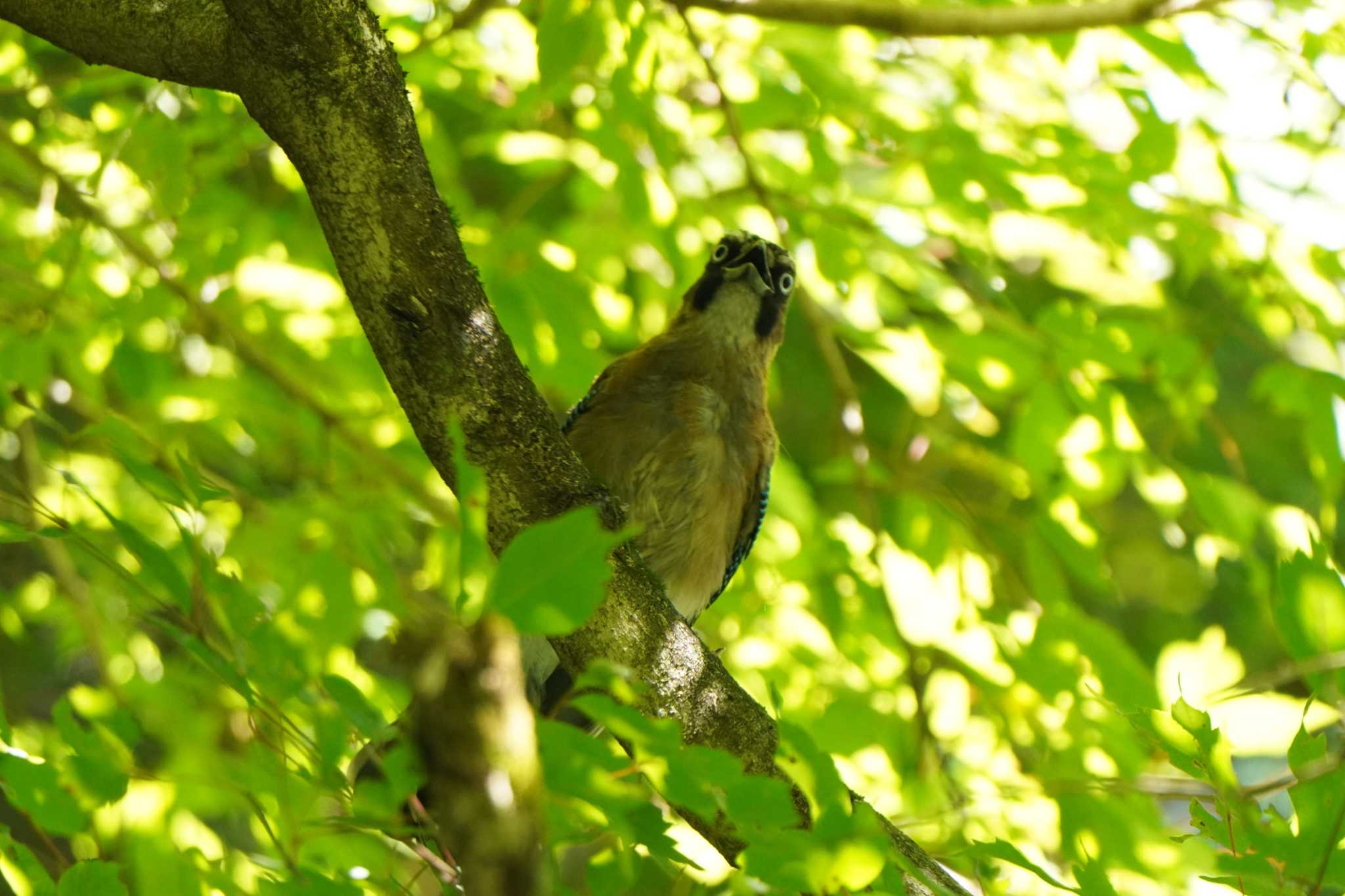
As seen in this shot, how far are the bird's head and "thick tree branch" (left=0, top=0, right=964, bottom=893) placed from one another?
7.85 feet

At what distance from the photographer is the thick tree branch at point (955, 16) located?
145 inches

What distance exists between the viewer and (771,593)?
482 cm

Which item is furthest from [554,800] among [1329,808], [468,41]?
[468,41]

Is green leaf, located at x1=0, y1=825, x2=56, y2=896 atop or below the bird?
atop

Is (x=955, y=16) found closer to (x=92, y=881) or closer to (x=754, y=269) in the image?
(x=754, y=269)

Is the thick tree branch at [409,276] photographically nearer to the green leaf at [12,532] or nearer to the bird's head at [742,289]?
the green leaf at [12,532]

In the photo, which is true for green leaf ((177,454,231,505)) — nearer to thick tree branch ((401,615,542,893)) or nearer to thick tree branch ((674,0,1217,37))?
thick tree branch ((401,615,542,893))

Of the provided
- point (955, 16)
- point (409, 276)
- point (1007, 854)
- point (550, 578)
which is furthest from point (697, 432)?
point (550, 578)

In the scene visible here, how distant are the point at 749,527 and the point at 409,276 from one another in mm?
2527

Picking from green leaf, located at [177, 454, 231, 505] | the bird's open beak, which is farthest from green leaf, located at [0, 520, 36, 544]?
the bird's open beak

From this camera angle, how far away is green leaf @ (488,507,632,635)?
1.37m

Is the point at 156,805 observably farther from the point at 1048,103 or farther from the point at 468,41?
the point at 1048,103

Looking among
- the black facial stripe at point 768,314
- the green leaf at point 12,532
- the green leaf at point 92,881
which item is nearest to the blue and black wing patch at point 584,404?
the black facial stripe at point 768,314

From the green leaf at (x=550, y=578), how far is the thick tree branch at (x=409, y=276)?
82 centimetres
